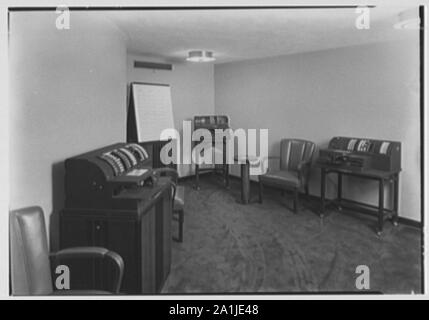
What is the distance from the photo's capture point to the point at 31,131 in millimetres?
1637

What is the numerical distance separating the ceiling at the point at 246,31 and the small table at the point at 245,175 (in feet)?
4.48

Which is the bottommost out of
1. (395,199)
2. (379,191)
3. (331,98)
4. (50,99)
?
(395,199)

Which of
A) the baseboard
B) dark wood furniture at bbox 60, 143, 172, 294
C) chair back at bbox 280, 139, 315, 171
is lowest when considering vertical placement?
the baseboard

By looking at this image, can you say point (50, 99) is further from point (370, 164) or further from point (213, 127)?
point (213, 127)

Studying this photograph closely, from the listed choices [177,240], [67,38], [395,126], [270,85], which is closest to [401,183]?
[395,126]

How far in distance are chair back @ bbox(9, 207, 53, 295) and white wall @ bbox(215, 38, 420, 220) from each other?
3.25m

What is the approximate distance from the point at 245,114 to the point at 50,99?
3555 millimetres

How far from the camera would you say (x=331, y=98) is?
4312 millimetres

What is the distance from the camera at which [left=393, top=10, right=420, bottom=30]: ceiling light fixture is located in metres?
1.53

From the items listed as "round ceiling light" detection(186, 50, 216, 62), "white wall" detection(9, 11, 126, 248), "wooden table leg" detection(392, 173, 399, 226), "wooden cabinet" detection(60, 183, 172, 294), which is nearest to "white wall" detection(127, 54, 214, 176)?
"round ceiling light" detection(186, 50, 216, 62)

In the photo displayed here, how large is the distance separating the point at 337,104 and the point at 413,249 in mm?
1920

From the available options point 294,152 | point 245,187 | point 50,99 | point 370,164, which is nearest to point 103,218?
point 50,99

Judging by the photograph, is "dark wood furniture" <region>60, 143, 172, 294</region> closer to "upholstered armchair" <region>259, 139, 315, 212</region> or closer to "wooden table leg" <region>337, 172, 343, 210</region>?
"upholstered armchair" <region>259, 139, 315, 212</region>
